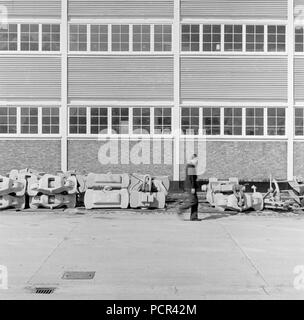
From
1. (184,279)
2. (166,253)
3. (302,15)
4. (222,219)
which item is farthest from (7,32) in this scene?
(184,279)

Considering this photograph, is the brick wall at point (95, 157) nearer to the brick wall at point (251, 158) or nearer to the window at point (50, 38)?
the brick wall at point (251, 158)

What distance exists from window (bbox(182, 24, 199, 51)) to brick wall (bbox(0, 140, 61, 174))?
6.82 m

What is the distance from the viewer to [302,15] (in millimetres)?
24625

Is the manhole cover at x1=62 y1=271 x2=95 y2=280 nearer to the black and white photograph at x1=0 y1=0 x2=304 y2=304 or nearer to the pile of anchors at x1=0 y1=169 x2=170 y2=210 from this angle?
the pile of anchors at x1=0 y1=169 x2=170 y2=210

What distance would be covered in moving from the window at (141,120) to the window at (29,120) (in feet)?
13.3

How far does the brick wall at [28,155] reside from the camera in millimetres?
24219

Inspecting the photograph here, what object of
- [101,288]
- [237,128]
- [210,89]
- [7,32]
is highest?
[7,32]

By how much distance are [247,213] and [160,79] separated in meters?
9.38

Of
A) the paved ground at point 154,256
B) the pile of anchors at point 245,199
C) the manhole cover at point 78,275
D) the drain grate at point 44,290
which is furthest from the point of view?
the pile of anchors at point 245,199

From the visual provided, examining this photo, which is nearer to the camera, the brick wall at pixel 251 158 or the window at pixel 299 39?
the brick wall at pixel 251 158

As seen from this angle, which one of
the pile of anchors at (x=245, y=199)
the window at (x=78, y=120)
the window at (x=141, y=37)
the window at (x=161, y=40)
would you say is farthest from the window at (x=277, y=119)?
the window at (x=78, y=120)

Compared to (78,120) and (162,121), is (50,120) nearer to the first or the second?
(78,120)
